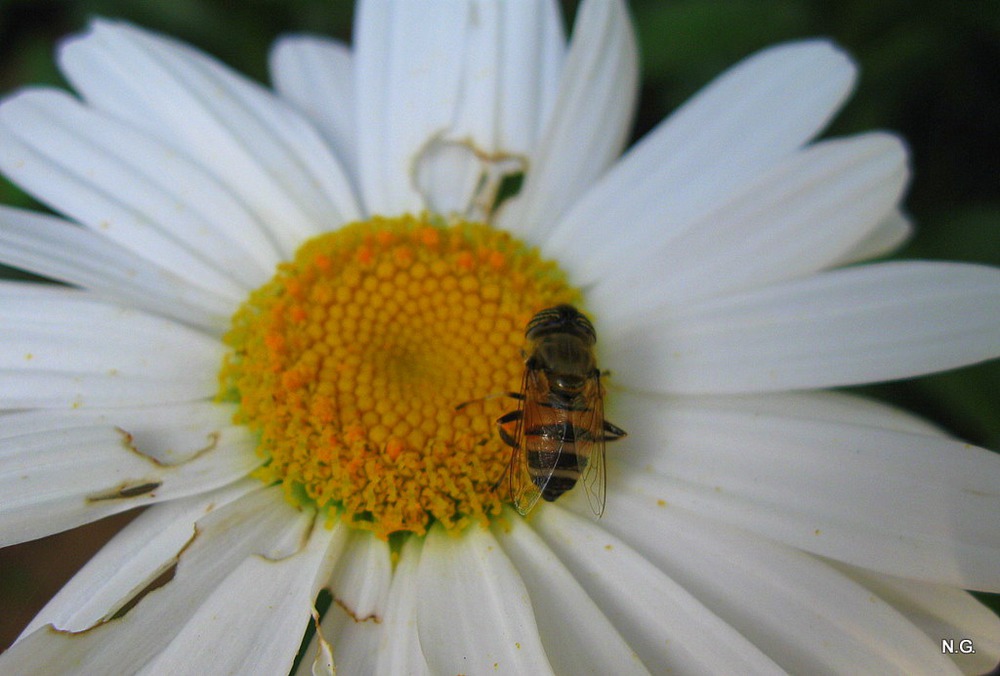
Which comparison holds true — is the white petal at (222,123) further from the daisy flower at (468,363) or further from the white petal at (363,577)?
the white petal at (363,577)

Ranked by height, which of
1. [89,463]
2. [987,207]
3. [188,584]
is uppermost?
[987,207]

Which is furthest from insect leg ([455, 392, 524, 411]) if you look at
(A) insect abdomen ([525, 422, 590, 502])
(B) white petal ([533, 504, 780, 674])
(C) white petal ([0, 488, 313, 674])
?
(C) white petal ([0, 488, 313, 674])

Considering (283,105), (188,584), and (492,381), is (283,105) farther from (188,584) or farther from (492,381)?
(188,584)

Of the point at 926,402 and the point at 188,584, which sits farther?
the point at 926,402

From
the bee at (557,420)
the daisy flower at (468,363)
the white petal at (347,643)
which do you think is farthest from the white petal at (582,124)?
the white petal at (347,643)

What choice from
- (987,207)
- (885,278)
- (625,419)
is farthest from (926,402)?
(625,419)

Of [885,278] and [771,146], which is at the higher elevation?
[771,146]

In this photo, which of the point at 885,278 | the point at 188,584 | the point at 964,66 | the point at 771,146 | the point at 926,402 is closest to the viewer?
the point at 188,584

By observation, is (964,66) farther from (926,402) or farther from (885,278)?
(885,278)

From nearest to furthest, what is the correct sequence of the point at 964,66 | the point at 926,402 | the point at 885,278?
the point at 885,278 → the point at 926,402 → the point at 964,66
